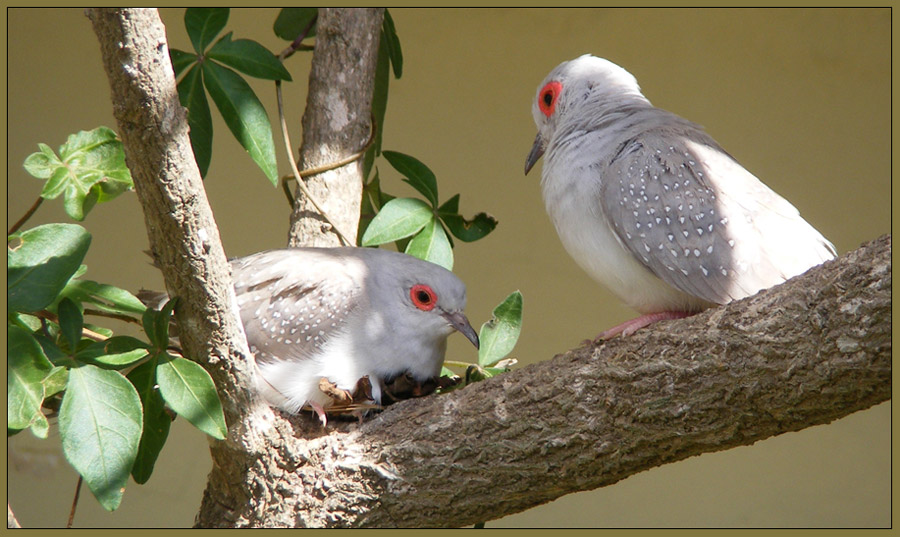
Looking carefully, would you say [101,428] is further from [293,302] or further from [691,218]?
[691,218]

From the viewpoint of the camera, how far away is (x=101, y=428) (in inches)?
76.5

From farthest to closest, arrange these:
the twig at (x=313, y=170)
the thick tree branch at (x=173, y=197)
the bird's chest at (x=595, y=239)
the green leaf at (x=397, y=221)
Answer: the twig at (x=313, y=170)
the green leaf at (x=397, y=221)
the bird's chest at (x=595, y=239)
the thick tree branch at (x=173, y=197)

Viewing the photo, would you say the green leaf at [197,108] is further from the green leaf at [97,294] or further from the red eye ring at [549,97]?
the red eye ring at [549,97]

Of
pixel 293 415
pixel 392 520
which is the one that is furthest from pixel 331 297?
pixel 392 520

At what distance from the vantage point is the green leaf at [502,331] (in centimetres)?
278

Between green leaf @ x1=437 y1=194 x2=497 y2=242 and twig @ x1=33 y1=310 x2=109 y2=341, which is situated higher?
green leaf @ x1=437 y1=194 x2=497 y2=242

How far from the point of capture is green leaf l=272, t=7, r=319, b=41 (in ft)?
10.7

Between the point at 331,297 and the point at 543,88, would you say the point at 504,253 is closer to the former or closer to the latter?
the point at 543,88

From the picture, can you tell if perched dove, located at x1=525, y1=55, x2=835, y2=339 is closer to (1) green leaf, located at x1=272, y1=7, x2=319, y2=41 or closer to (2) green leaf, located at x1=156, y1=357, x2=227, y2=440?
Result: (2) green leaf, located at x1=156, y1=357, x2=227, y2=440

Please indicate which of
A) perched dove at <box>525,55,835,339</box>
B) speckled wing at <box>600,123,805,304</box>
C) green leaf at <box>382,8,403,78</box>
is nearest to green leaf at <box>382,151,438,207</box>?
green leaf at <box>382,8,403,78</box>

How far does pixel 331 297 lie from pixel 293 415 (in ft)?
1.14

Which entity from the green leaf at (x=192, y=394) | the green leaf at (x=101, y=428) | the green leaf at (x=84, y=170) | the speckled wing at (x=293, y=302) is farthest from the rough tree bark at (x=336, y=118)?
the green leaf at (x=101, y=428)

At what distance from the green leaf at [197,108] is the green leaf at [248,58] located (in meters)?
0.08

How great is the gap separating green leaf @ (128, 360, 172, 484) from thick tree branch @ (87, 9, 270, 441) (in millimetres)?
121
